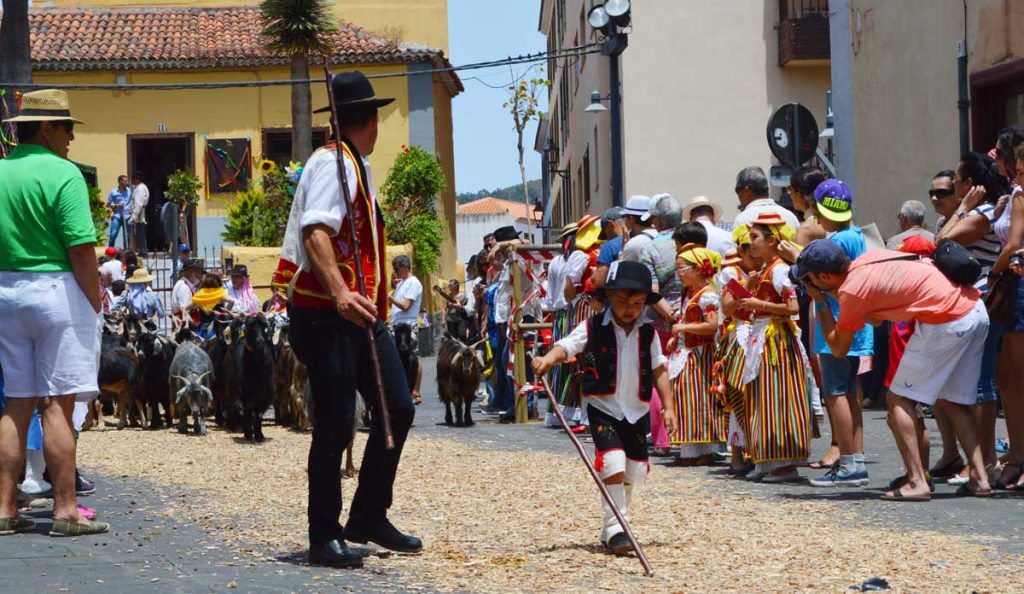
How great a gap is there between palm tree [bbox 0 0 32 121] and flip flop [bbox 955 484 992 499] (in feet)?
65.9

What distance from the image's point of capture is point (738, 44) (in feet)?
95.6

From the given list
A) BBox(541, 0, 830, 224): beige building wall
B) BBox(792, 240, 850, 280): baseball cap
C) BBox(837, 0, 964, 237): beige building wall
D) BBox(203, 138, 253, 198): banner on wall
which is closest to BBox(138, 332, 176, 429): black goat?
BBox(837, 0, 964, 237): beige building wall

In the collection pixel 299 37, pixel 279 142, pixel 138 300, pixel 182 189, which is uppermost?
pixel 299 37

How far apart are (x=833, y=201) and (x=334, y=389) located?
4412mm

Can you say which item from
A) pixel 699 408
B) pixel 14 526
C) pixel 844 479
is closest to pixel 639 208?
pixel 699 408

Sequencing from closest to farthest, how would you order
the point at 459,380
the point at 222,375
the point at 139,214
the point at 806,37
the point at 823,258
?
1. the point at 823,258
2. the point at 222,375
3. the point at 459,380
4. the point at 806,37
5. the point at 139,214

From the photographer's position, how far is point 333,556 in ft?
22.6

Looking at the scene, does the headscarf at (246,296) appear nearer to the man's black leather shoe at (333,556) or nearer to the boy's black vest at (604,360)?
the boy's black vest at (604,360)

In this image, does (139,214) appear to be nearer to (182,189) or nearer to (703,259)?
(182,189)

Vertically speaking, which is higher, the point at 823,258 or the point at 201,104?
the point at 201,104

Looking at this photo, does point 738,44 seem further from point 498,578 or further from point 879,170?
point 498,578

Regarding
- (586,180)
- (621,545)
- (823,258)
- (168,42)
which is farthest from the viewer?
(168,42)

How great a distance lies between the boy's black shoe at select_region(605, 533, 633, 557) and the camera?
7.25m

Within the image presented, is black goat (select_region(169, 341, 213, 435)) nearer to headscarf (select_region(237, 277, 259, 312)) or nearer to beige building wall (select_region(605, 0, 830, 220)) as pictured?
headscarf (select_region(237, 277, 259, 312))
